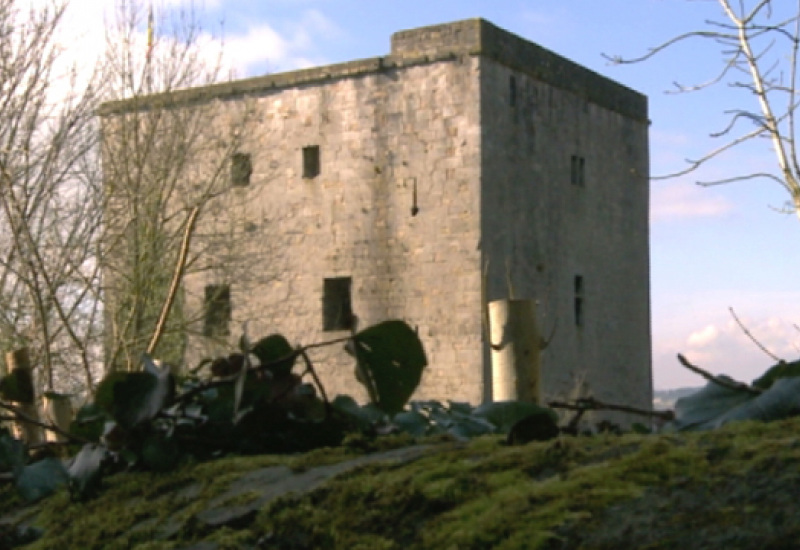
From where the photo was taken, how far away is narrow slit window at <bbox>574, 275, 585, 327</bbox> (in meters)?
31.7

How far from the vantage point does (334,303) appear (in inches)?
1183

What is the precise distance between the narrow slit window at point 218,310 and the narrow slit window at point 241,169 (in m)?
2.32

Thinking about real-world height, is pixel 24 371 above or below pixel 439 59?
below

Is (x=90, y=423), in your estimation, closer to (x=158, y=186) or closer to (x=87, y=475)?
(x=87, y=475)

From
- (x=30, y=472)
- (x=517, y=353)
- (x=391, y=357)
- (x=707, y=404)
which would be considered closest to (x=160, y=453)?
(x=30, y=472)

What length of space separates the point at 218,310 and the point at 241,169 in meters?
3.03

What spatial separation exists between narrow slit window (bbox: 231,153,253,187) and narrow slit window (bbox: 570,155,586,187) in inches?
267

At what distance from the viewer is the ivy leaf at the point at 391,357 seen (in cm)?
178

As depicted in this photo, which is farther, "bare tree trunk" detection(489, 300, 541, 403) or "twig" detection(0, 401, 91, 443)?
Result: "bare tree trunk" detection(489, 300, 541, 403)

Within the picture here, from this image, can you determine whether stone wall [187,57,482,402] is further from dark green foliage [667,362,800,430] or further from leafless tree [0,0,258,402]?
dark green foliage [667,362,800,430]

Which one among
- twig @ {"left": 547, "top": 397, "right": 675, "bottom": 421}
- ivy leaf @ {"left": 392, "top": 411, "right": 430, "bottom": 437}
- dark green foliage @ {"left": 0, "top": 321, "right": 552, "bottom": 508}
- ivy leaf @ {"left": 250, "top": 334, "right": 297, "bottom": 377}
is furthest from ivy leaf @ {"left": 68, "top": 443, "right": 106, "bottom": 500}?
twig @ {"left": 547, "top": 397, "right": 675, "bottom": 421}

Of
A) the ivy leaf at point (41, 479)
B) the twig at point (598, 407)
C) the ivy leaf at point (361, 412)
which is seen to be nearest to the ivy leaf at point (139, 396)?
the ivy leaf at point (41, 479)

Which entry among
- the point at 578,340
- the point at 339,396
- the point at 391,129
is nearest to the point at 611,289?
the point at 578,340

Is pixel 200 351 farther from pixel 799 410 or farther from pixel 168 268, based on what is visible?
pixel 799 410
